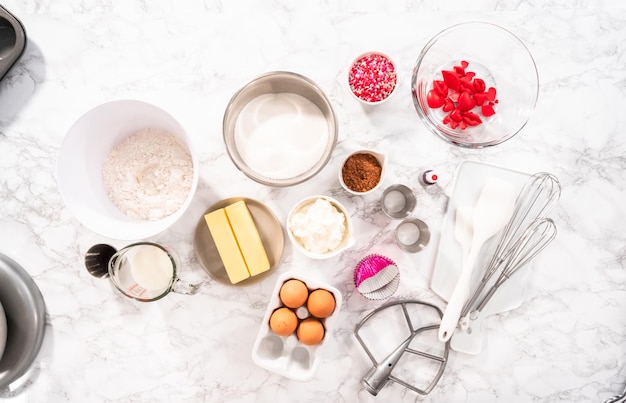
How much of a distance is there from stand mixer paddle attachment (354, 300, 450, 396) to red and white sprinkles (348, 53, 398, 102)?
539mm

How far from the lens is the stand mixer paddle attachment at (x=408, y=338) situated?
1.09 metres

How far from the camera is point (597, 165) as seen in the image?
1.13 metres

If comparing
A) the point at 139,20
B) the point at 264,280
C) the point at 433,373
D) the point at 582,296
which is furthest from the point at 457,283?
the point at 139,20

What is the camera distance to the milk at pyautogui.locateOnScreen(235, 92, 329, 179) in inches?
40.8

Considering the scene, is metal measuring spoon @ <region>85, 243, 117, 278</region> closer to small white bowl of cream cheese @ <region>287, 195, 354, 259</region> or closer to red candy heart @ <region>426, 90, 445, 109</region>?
small white bowl of cream cheese @ <region>287, 195, 354, 259</region>

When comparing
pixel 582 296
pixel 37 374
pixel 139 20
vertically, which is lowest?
pixel 37 374

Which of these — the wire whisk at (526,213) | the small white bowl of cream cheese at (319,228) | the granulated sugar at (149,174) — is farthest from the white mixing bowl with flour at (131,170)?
the wire whisk at (526,213)

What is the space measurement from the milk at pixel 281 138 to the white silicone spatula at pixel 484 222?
1.43ft

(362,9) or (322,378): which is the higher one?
(362,9)

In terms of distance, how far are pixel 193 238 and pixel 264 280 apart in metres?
0.21

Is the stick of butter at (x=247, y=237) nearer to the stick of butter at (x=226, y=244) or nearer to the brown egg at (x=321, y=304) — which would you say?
the stick of butter at (x=226, y=244)

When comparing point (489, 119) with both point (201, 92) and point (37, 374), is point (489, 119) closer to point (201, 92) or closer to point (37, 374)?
point (201, 92)

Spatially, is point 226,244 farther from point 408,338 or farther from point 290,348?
point 408,338

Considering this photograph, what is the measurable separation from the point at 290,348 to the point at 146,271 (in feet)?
1.30
